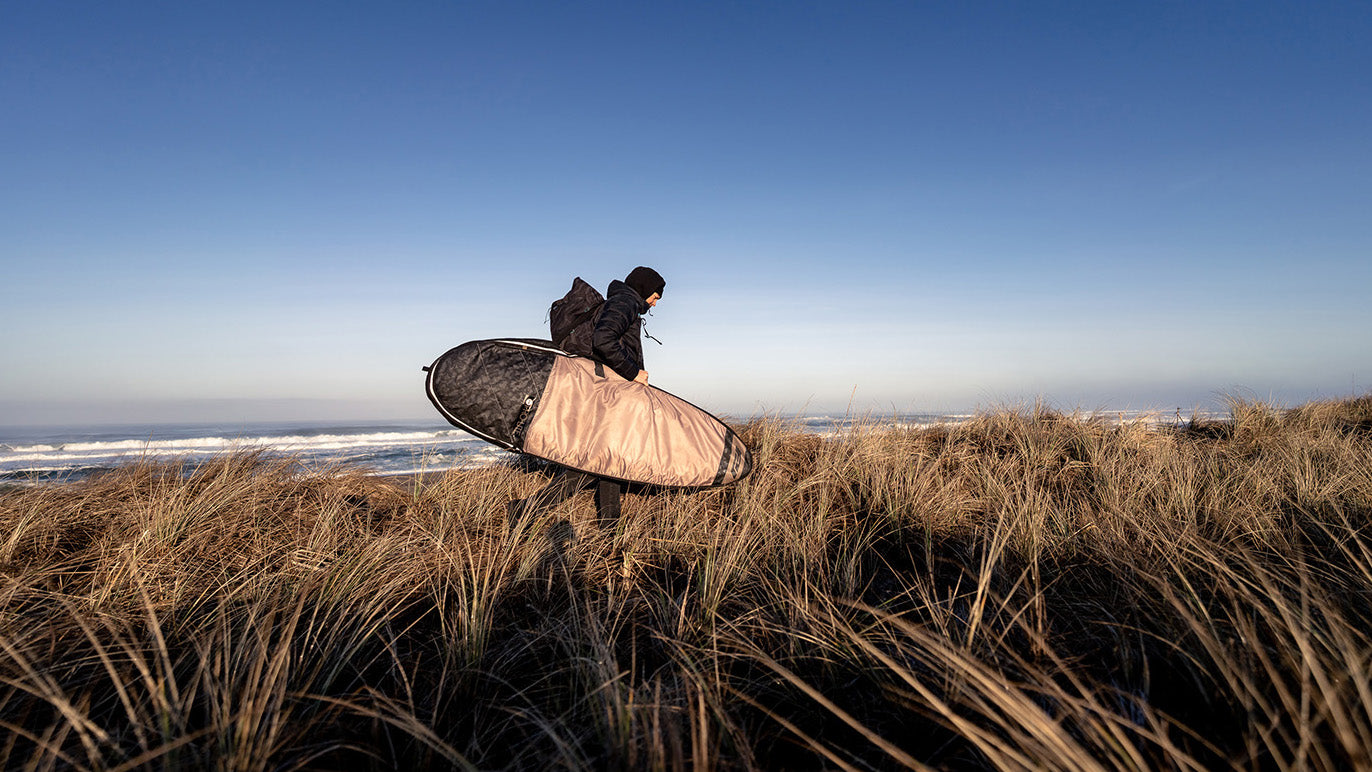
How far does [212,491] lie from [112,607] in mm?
1620

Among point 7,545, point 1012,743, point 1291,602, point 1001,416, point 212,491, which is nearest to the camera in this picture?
point 1012,743

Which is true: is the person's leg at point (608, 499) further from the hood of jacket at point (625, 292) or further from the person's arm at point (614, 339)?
the hood of jacket at point (625, 292)

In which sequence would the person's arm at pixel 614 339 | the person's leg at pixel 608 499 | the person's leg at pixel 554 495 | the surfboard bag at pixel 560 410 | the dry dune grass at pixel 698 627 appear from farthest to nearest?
the person's leg at pixel 554 495 → the person's leg at pixel 608 499 → the person's arm at pixel 614 339 → the surfboard bag at pixel 560 410 → the dry dune grass at pixel 698 627

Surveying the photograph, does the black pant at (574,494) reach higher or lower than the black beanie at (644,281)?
lower

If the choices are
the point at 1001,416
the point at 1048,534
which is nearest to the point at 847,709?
the point at 1048,534

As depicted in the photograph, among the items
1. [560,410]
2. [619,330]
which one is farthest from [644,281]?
[560,410]

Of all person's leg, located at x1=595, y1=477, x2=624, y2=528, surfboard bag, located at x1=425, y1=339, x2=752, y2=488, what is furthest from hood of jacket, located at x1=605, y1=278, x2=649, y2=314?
person's leg, located at x1=595, y1=477, x2=624, y2=528

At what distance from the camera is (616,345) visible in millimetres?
3195

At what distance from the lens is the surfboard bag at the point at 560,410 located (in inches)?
120

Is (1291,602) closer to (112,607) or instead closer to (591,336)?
(591,336)

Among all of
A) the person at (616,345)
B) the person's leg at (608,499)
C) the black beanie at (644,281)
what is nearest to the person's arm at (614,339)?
the person at (616,345)

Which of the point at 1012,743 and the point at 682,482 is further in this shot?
the point at 682,482

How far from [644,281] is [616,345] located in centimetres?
57

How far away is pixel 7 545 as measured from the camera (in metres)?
2.28
